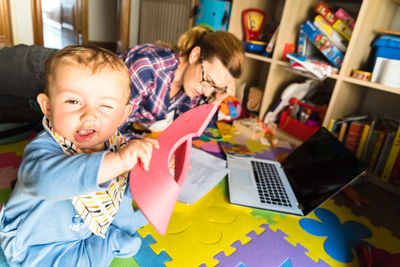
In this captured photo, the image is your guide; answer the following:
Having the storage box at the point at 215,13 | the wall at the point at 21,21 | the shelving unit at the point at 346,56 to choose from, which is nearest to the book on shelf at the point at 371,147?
the shelving unit at the point at 346,56

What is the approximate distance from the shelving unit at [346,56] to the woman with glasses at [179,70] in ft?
1.30

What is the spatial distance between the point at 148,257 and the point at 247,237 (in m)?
0.26

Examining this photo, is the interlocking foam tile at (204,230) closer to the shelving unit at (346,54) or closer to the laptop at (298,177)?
the laptop at (298,177)

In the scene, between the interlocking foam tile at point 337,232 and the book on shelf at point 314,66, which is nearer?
the interlocking foam tile at point 337,232

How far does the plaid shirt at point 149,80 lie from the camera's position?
103 cm

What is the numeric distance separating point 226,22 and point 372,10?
0.73 meters

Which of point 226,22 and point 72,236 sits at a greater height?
point 226,22

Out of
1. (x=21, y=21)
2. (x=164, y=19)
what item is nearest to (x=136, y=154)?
(x=164, y=19)

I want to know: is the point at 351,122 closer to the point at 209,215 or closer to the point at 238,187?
the point at 238,187

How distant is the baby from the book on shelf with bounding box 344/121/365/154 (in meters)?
0.95

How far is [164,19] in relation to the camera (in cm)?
281

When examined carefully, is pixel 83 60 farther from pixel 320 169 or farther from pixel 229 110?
pixel 229 110

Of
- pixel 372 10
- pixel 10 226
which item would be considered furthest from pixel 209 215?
pixel 372 10

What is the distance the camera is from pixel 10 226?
0.54 meters
